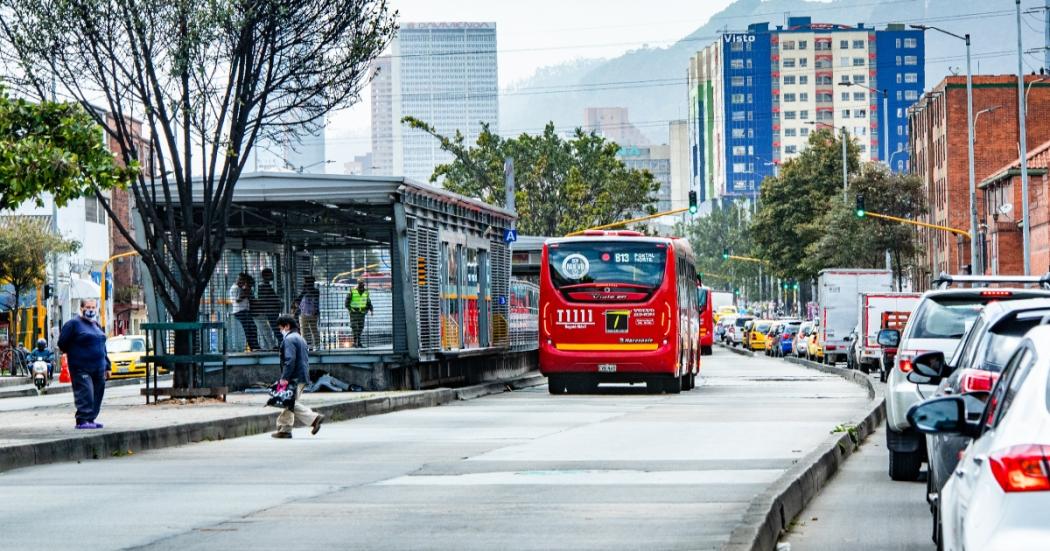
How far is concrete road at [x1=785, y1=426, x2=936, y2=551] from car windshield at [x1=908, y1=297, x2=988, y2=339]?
4.34 ft

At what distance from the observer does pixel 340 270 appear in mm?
32625

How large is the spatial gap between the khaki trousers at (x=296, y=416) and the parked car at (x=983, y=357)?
1221 centimetres

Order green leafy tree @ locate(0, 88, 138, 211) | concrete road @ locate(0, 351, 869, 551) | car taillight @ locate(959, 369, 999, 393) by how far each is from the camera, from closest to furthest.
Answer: car taillight @ locate(959, 369, 999, 393) → concrete road @ locate(0, 351, 869, 551) → green leafy tree @ locate(0, 88, 138, 211)

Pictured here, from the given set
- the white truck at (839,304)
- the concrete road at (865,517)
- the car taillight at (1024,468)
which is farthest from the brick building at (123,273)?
the car taillight at (1024,468)

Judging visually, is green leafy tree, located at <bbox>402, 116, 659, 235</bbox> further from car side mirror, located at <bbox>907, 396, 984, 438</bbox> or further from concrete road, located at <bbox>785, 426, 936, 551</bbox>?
car side mirror, located at <bbox>907, 396, 984, 438</bbox>

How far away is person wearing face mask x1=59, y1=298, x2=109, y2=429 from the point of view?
21.0 meters

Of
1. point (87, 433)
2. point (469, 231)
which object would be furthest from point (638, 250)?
point (87, 433)

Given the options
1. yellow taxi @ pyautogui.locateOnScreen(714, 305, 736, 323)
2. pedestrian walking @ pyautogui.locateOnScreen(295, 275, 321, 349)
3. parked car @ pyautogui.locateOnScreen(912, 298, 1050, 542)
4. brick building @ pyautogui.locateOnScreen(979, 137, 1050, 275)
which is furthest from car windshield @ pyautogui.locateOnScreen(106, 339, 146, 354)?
yellow taxi @ pyautogui.locateOnScreen(714, 305, 736, 323)

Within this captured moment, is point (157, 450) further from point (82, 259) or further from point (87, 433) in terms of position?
point (82, 259)

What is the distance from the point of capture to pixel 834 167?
100 meters

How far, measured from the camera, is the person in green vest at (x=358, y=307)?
32.3 meters

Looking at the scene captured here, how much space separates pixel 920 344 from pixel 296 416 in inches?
384

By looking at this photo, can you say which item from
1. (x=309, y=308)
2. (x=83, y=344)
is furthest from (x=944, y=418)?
(x=309, y=308)

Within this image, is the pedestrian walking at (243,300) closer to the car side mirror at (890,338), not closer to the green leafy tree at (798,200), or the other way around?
the car side mirror at (890,338)
